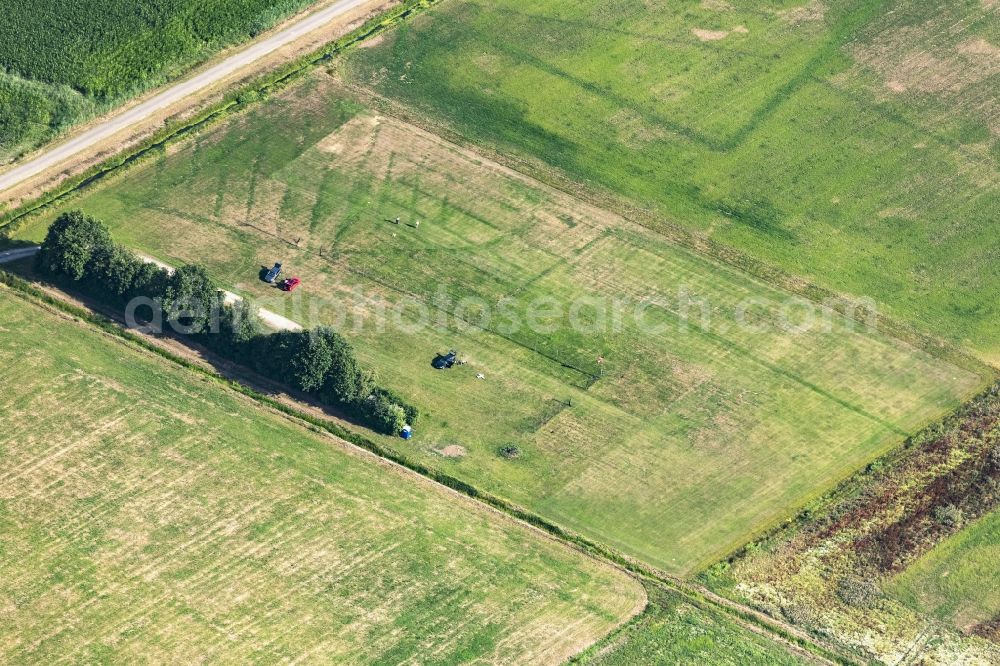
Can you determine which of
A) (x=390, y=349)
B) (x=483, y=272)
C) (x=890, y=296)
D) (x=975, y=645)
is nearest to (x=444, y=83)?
(x=483, y=272)

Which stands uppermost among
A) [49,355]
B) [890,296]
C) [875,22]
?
[875,22]

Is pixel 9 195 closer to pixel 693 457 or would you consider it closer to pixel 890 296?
pixel 693 457

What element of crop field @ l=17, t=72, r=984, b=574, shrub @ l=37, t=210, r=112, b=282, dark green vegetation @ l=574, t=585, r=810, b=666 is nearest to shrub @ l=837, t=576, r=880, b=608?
dark green vegetation @ l=574, t=585, r=810, b=666

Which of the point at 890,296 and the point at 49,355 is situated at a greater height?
the point at 890,296

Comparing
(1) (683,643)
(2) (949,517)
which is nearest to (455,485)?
(1) (683,643)

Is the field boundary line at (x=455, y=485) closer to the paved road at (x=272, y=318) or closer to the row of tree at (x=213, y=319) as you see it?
the row of tree at (x=213, y=319)
